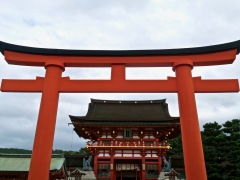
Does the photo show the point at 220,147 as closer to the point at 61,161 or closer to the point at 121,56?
the point at 61,161

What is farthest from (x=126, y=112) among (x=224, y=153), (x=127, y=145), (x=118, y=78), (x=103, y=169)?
(x=118, y=78)

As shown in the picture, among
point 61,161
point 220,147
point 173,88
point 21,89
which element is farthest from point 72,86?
point 220,147

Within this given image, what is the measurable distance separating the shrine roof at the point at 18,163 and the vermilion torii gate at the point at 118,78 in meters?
6.72

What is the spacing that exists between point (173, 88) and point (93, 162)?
526 inches

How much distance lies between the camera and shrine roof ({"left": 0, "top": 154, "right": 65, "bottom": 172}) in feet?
38.9

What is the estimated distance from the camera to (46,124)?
6.25m

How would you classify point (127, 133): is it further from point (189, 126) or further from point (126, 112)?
point (189, 126)

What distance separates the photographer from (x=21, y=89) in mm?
6965

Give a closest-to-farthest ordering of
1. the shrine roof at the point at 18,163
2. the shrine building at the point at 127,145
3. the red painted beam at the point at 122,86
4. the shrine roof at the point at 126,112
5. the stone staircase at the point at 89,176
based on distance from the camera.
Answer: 1. the red painted beam at the point at 122,86
2. the shrine roof at the point at 18,163
3. the stone staircase at the point at 89,176
4. the shrine building at the point at 127,145
5. the shrine roof at the point at 126,112

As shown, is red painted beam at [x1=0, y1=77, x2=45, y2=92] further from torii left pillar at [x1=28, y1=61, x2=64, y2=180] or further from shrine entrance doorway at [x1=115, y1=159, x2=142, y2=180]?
shrine entrance doorway at [x1=115, y1=159, x2=142, y2=180]

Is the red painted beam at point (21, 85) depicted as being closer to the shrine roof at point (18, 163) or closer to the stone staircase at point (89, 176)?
the shrine roof at point (18, 163)

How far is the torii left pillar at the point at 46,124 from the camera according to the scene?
232 inches

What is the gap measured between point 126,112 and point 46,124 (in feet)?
48.0

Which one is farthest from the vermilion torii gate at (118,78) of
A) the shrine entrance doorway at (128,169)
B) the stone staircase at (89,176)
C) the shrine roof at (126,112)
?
the shrine entrance doorway at (128,169)
